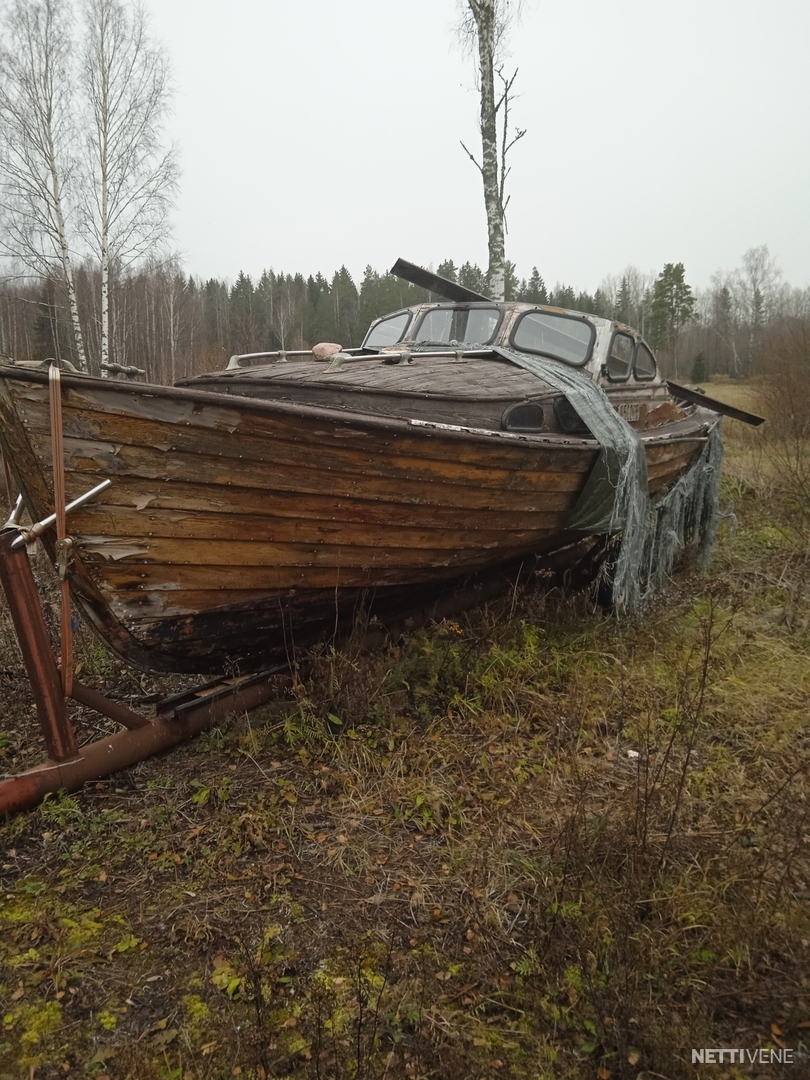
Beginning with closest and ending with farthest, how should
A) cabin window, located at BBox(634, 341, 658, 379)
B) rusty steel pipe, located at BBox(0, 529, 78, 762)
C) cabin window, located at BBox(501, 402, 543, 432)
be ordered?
rusty steel pipe, located at BBox(0, 529, 78, 762) < cabin window, located at BBox(501, 402, 543, 432) < cabin window, located at BBox(634, 341, 658, 379)

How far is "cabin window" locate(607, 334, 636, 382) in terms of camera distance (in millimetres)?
5430

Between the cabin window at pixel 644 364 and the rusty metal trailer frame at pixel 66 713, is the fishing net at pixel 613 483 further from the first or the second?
the rusty metal trailer frame at pixel 66 713

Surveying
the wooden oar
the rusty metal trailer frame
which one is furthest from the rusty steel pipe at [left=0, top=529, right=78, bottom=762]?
the wooden oar

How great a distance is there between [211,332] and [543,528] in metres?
32.5

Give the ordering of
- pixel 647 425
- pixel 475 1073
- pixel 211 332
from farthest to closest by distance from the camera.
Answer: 1. pixel 211 332
2. pixel 647 425
3. pixel 475 1073

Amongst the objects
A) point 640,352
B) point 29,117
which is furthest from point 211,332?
point 640,352

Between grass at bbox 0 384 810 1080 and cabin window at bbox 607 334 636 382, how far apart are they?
2.57 metres

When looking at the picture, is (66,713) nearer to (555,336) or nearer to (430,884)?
(430,884)

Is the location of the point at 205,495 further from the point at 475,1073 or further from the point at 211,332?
the point at 211,332

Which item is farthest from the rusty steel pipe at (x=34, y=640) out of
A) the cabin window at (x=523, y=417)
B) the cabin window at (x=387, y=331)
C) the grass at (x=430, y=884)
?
the cabin window at (x=387, y=331)

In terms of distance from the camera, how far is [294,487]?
300 centimetres

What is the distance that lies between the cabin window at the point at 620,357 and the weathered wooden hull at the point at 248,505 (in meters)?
1.85

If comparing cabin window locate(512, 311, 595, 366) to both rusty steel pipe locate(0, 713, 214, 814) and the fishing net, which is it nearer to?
the fishing net

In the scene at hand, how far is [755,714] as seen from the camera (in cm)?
358
